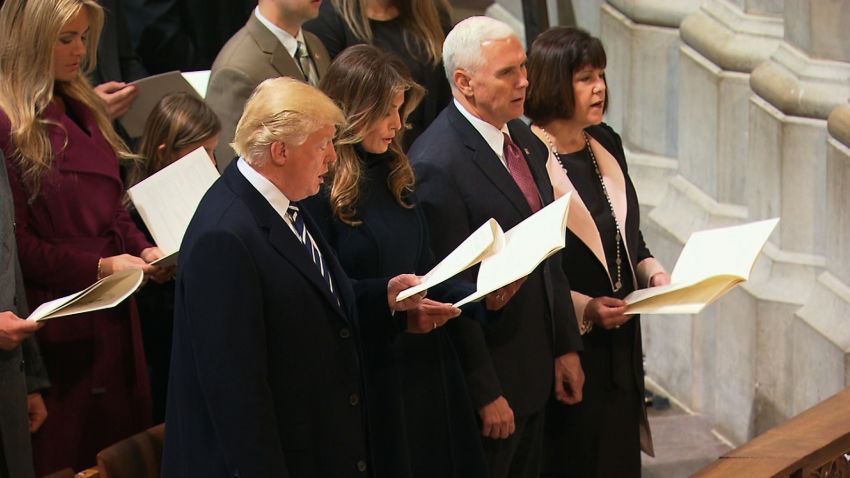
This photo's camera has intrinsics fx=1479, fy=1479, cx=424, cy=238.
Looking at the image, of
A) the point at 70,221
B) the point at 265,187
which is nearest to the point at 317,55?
the point at 70,221

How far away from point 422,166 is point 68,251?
3.27ft

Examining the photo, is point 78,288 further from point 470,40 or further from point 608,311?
point 608,311

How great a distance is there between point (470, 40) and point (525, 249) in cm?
88

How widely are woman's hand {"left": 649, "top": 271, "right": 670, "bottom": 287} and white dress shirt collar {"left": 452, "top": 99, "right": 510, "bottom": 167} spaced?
2.33 ft

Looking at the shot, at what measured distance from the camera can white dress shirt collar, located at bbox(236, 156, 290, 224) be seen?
3.27 meters

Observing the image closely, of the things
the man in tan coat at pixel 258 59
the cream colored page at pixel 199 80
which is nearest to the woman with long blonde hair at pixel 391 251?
the man in tan coat at pixel 258 59

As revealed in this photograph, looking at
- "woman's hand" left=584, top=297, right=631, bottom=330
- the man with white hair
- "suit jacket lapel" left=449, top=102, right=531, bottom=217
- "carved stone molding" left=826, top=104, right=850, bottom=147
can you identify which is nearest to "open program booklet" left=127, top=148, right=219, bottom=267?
the man with white hair

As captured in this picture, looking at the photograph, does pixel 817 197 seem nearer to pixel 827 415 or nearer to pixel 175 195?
pixel 827 415

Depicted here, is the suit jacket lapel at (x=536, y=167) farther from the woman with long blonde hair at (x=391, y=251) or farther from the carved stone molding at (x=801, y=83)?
the carved stone molding at (x=801, y=83)

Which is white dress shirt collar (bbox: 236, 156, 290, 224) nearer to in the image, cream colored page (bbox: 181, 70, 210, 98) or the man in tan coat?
the man in tan coat

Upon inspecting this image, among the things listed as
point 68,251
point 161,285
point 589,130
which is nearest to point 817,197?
point 589,130

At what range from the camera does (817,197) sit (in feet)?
17.8

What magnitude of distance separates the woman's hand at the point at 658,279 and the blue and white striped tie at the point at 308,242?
1519mm

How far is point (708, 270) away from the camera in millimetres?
3998
